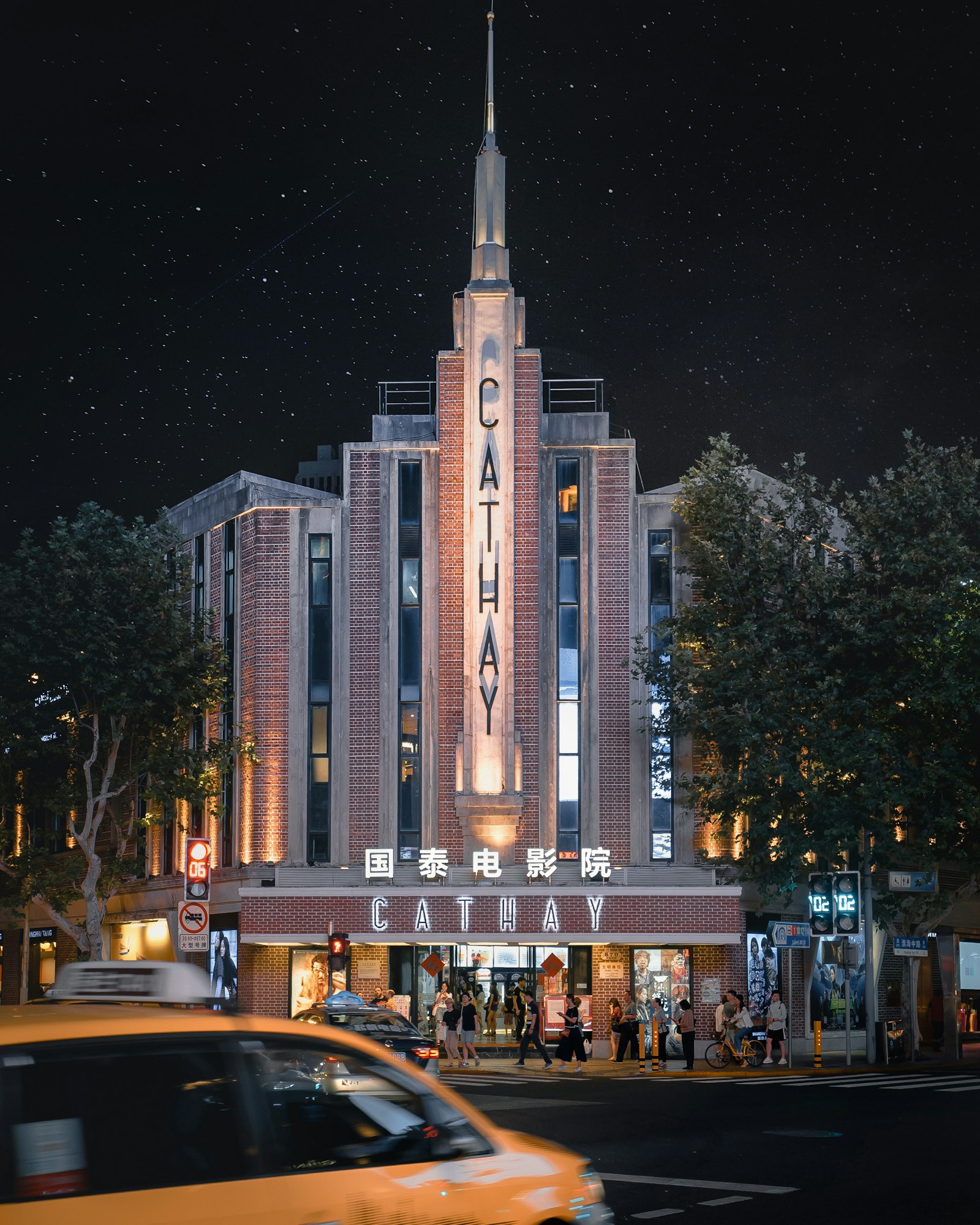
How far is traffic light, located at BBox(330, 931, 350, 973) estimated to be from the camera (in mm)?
32969

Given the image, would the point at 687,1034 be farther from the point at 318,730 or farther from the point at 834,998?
the point at 318,730

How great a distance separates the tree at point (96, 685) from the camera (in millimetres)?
37438

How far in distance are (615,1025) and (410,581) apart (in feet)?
42.6

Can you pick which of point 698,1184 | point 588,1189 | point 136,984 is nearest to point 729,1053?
point 698,1184

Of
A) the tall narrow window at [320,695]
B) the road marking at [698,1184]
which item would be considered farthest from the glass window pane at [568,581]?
the road marking at [698,1184]

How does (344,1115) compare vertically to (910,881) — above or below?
above

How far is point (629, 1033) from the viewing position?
109ft

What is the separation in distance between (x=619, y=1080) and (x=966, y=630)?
12930 mm

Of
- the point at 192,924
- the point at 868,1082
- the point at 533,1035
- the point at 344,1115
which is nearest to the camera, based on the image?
the point at 344,1115

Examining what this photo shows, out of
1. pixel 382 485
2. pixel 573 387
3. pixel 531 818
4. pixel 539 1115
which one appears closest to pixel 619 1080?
pixel 539 1115

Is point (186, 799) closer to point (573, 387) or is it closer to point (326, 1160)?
point (573, 387)

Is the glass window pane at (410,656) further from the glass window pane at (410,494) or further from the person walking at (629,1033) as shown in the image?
the person walking at (629,1033)

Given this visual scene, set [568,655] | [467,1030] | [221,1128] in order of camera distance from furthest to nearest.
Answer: [568,655], [467,1030], [221,1128]

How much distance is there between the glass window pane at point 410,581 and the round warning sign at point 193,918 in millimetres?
20081
